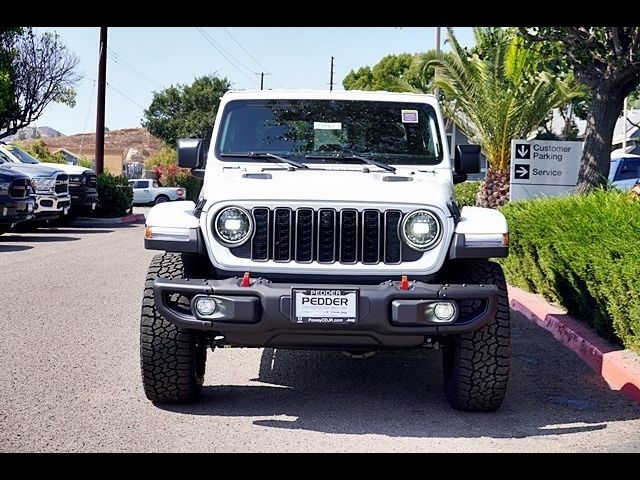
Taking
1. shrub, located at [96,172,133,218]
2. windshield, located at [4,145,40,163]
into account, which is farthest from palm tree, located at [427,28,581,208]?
shrub, located at [96,172,133,218]

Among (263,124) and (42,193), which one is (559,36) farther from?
(42,193)

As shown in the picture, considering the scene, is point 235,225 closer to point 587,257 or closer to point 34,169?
point 587,257

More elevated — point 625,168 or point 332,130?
point 625,168

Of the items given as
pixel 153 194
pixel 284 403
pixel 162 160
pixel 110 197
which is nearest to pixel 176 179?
pixel 153 194

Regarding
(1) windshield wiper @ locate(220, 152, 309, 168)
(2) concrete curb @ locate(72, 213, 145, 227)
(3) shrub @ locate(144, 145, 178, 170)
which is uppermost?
(3) shrub @ locate(144, 145, 178, 170)

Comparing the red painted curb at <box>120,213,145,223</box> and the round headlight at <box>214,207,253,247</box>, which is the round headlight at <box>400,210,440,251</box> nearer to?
the round headlight at <box>214,207,253,247</box>

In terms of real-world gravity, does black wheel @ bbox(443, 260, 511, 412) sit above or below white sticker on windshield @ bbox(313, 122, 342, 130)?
below

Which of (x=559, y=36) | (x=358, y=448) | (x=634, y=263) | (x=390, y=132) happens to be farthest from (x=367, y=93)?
(x=559, y=36)

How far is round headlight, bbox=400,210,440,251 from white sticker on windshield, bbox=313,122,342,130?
158 cm

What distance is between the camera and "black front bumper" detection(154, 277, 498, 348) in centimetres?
568

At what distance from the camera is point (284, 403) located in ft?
21.3

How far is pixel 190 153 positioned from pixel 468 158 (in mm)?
2029

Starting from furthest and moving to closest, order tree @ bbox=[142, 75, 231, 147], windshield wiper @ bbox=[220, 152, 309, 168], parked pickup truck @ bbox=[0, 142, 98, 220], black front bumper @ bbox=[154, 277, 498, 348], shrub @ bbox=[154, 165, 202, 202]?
tree @ bbox=[142, 75, 231, 147] < shrub @ bbox=[154, 165, 202, 202] < parked pickup truck @ bbox=[0, 142, 98, 220] < windshield wiper @ bbox=[220, 152, 309, 168] < black front bumper @ bbox=[154, 277, 498, 348]

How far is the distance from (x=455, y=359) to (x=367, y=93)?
239cm
